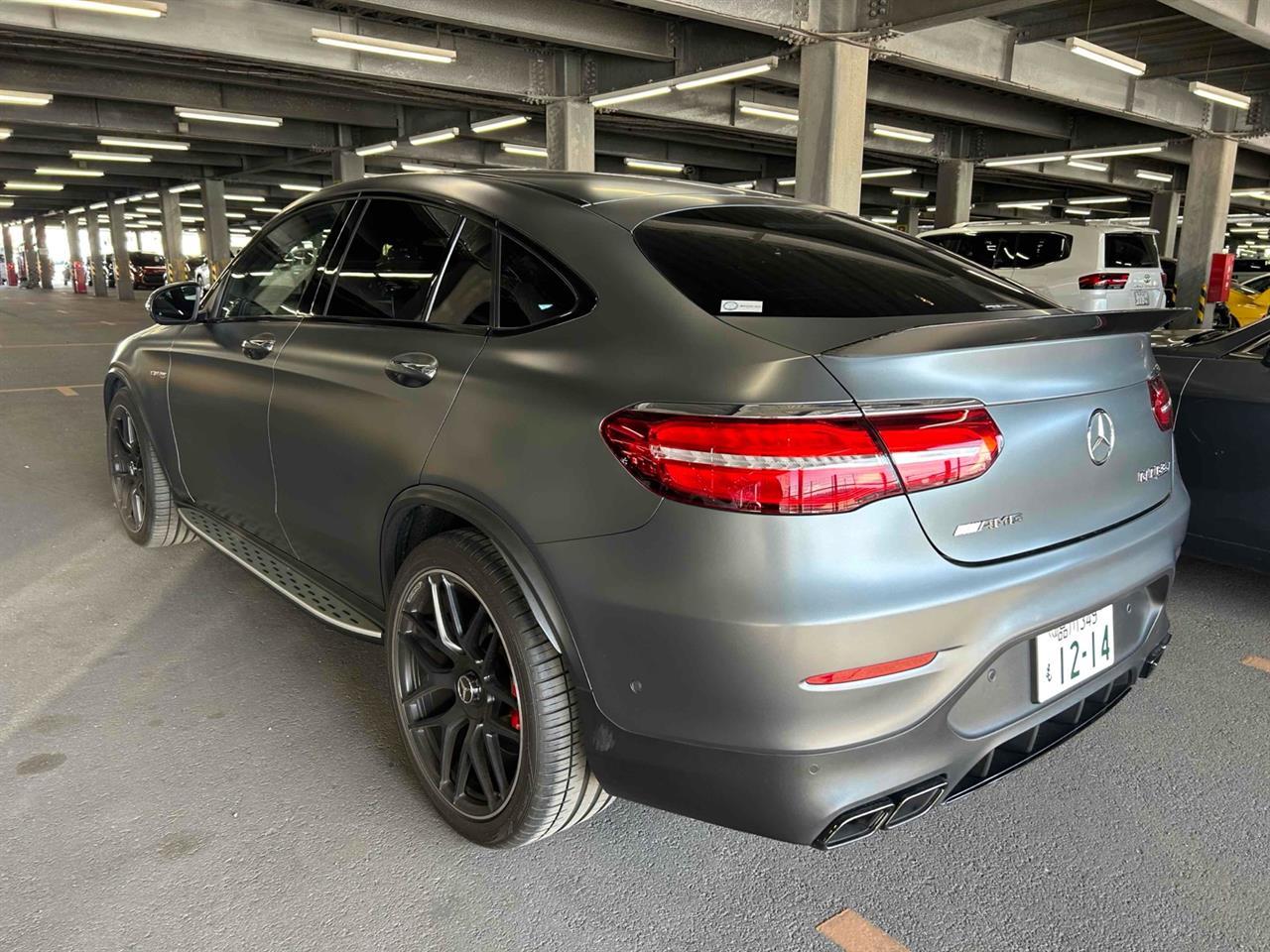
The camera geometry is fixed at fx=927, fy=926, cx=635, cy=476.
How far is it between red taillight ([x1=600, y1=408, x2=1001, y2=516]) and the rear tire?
2.98 metres

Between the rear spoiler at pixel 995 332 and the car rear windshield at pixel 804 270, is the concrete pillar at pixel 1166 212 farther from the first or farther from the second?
the rear spoiler at pixel 995 332

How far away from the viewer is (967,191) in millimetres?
21312

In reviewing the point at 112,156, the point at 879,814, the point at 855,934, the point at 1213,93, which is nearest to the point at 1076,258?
the point at 1213,93

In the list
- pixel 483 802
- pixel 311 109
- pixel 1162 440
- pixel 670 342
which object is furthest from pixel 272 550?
pixel 311 109

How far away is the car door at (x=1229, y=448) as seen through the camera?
134 inches

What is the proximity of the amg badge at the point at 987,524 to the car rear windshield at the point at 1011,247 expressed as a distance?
943 centimetres

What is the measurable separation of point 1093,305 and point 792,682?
33.2ft

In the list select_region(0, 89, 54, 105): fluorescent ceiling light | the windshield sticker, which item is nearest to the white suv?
the windshield sticker

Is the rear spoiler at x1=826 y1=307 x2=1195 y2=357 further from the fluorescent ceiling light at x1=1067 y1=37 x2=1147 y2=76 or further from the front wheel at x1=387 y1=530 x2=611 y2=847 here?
the fluorescent ceiling light at x1=1067 y1=37 x2=1147 y2=76

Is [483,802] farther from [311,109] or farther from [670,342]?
[311,109]

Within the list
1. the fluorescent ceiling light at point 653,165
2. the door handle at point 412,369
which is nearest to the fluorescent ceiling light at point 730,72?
the fluorescent ceiling light at point 653,165

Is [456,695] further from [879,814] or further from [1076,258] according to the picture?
[1076,258]

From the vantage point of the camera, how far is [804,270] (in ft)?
6.77

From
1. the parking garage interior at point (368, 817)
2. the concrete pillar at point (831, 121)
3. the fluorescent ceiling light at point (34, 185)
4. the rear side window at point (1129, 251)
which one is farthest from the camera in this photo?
the fluorescent ceiling light at point (34, 185)
